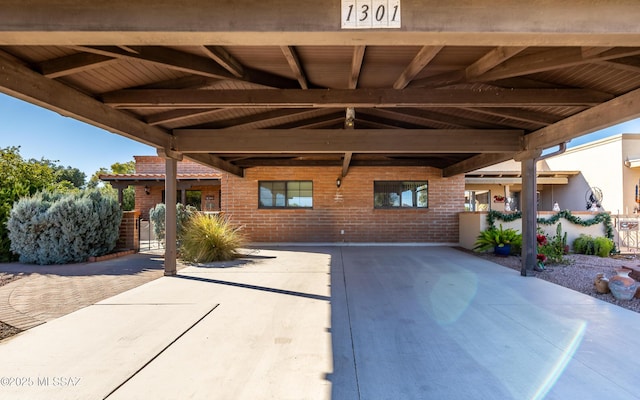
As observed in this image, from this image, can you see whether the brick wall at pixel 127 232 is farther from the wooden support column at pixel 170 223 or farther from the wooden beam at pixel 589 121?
the wooden beam at pixel 589 121

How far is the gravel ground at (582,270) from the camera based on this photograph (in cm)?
483

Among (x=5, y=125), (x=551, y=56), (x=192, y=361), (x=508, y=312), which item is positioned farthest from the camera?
(x=5, y=125)

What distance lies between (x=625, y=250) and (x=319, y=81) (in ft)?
35.9

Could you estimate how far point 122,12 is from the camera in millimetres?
2055

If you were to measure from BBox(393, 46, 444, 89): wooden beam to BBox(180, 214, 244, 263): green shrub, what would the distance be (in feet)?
18.7

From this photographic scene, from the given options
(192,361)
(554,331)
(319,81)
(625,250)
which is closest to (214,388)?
(192,361)

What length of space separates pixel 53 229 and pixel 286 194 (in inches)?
257

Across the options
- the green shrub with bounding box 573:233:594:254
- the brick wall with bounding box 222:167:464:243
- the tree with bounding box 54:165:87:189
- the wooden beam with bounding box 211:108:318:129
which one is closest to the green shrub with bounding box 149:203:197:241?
the brick wall with bounding box 222:167:464:243

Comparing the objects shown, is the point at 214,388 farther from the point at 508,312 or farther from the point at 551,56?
the point at 551,56

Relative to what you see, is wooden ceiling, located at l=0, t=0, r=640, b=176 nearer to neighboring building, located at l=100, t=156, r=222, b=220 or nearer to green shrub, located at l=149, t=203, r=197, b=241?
green shrub, located at l=149, t=203, r=197, b=241

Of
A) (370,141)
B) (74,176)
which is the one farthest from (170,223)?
(74,176)

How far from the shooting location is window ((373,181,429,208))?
11453mm

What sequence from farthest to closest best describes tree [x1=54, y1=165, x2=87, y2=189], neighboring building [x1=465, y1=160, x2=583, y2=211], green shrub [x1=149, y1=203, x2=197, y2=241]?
tree [x1=54, y1=165, x2=87, y2=189]
neighboring building [x1=465, y1=160, x2=583, y2=211]
green shrub [x1=149, y1=203, x2=197, y2=241]

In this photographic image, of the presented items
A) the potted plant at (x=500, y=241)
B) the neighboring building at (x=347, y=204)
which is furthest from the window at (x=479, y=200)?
the potted plant at (x=500, y=241)
